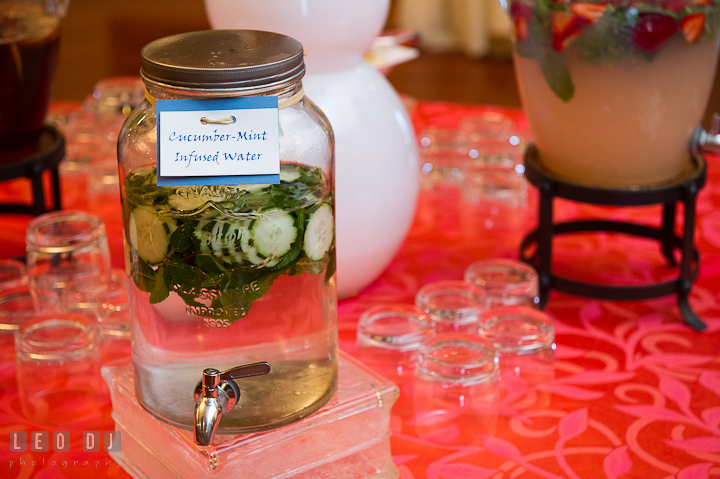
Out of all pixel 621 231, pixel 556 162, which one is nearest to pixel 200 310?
pixel 556 162

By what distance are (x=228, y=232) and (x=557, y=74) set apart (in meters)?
0.58

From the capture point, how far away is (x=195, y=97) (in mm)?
688

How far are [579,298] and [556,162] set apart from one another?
8.2 inches

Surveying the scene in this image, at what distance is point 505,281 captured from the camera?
1182mm

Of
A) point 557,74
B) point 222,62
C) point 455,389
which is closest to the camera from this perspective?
point 222,62

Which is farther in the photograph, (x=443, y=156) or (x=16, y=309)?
(x=443, y=156)

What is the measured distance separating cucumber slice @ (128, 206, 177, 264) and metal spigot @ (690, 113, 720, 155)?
0.77 meters

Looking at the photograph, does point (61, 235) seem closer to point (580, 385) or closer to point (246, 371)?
point (246, 371)

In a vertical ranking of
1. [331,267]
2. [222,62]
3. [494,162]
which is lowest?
[494,162]

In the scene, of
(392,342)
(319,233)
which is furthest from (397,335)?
(319,233)

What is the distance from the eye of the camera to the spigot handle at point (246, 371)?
696mm

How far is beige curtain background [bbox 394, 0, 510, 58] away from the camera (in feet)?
11.9

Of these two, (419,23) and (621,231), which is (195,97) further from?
(419,23)

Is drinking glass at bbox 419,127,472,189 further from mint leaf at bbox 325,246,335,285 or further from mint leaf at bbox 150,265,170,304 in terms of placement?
mint leaf at bbox 150,265,170,304
